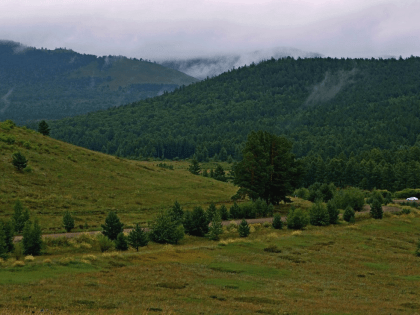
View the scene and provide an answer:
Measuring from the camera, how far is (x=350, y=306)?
28.1 metres

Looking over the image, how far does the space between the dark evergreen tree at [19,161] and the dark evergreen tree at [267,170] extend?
40867mm

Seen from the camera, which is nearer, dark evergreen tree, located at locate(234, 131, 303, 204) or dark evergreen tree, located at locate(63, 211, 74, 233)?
dark evergreen tree, located at locate(63, 211, 74, 233)

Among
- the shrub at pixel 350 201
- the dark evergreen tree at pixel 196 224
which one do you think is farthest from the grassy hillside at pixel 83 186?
the shrub at pixel 350 201

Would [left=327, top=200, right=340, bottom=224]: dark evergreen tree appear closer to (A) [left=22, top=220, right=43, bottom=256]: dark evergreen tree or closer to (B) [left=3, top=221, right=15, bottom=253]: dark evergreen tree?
(A) [left=22, top=220, right=43, bottom=256]: dark evergreen tree

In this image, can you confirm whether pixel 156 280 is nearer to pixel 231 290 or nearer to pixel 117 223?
pixel 231 290

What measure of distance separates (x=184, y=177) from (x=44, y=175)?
39.3 meters

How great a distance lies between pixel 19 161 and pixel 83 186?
1265 cm

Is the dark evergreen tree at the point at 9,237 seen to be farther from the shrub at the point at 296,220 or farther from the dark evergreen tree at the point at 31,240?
the shrub at the point at 296,220

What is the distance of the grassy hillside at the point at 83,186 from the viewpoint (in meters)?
72.6

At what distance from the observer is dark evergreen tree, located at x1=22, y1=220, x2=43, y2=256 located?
41875 mm

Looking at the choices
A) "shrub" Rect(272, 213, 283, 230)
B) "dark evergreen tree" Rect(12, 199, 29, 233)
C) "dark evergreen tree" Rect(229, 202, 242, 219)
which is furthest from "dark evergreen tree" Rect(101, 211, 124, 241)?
"dark evergreen tree" Rect(229, 202, 242, 219)

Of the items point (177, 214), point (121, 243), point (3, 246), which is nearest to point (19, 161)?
point (177, 214)

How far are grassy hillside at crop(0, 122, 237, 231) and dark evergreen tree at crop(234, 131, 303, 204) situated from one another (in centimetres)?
1040

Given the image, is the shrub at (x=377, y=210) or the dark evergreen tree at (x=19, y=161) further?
the shrub at (x=377, y=210)
